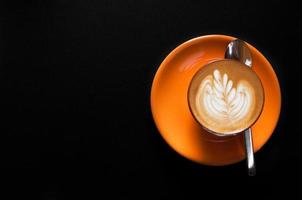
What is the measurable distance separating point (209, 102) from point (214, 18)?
22 cm

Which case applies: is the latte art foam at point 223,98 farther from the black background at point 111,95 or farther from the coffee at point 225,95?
the black background at point 111,95

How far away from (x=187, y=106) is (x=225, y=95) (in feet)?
0.32

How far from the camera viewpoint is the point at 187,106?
1017 mm

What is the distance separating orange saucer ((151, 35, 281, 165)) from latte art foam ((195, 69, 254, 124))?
66 mm

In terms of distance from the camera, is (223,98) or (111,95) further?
(111,95)

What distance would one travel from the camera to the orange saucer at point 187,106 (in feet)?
3.26

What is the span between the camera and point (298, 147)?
1057mm

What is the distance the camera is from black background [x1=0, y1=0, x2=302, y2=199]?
1057mm

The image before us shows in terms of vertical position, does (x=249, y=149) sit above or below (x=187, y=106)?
below

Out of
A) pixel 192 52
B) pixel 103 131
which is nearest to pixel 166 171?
pixel 103 131

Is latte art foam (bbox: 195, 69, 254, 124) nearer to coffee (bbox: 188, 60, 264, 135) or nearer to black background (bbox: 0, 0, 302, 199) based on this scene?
coffee (bbox: 188, 60, 264, 135)

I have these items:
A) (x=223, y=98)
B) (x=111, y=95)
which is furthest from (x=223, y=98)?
(x=111, y=95)

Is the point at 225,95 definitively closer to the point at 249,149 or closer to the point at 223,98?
the point at 223,98

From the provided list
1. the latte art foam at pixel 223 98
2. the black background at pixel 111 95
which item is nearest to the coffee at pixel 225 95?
the latte art foam at pixel 223 98
